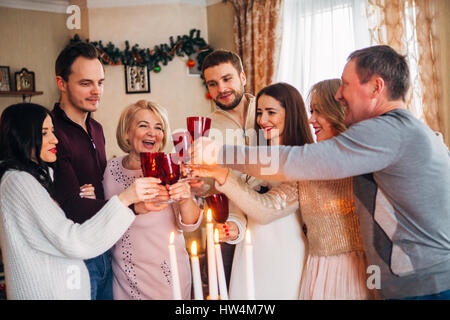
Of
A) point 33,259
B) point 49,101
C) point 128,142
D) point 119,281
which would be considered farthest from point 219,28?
point 33,259

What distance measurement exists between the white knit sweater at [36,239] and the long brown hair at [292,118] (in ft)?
2.80

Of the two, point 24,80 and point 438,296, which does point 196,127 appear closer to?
point 438,296

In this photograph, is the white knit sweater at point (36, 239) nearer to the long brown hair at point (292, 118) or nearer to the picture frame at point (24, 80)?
the long brown hair at point (292, 118)

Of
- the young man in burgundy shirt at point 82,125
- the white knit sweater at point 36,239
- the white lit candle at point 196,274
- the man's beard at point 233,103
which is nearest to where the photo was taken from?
the white lit candle at point 196,274

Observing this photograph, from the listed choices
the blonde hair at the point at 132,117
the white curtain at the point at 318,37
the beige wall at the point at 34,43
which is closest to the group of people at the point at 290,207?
the blonde hair at the point at 132,117

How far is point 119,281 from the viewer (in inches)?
70.1

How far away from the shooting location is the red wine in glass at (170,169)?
4.46ft

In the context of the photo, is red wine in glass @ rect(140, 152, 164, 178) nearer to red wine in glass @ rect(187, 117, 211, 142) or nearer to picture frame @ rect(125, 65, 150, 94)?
red wine in glass @ rect(187, 117, 211, 142)

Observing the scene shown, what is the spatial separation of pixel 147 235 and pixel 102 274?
0.89 feet

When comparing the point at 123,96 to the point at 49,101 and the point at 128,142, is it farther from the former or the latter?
the point at 128,142

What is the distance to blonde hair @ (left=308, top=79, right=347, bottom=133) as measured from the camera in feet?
5.22

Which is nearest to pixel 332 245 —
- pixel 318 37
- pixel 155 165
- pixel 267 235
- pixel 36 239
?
pixel 267 235

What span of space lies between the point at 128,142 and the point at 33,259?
0.76 meters

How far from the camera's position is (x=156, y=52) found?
16.7 ft
